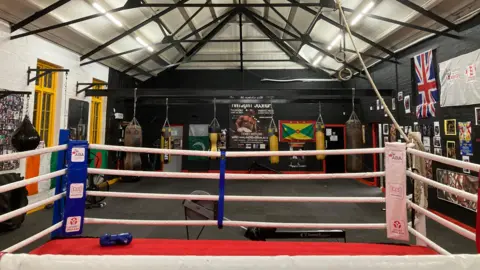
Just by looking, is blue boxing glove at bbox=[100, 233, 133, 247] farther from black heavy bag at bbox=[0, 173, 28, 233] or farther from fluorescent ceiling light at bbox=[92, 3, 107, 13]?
fluorescent ceiling light at bbox=[92, 3, 107, 13]

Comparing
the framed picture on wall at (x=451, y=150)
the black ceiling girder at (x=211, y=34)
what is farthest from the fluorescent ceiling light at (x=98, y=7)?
the framed picture on wall at (x=451, y=150)

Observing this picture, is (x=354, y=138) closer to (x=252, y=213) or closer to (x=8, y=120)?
(x=252, y=213)

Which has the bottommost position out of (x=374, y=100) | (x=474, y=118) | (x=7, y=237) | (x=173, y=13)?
(x=7, y=237)

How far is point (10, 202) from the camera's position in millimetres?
3223

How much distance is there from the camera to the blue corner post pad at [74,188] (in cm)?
143

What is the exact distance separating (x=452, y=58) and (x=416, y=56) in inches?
35.1

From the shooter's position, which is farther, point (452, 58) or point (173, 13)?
point (173, 13)

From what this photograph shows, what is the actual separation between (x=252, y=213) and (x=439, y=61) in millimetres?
4107

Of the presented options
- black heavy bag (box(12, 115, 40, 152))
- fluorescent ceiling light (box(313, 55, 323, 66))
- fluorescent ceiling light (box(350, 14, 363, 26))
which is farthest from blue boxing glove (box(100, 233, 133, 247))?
fluorescent ceiling light (box(313, 55, 323, 66))

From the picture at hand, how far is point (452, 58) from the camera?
12.2ft

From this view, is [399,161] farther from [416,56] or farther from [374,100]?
[374,100]

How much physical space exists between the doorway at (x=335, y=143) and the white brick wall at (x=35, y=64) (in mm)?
7173

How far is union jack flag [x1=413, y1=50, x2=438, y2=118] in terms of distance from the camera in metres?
4.17

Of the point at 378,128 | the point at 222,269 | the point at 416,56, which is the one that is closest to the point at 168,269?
the point at 222,269
